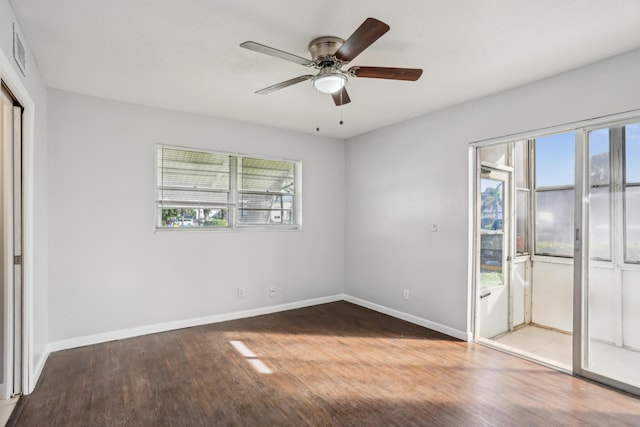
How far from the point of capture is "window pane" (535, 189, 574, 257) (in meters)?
4.30

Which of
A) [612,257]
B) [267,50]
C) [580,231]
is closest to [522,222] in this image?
[580,231]

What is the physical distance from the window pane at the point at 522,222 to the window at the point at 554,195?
0.39ft

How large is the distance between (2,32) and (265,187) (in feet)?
10.3

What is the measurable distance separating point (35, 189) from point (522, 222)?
5.48 metres

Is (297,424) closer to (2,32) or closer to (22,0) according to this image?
(2,32)

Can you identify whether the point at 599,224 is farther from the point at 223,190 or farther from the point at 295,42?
the point at 223,190

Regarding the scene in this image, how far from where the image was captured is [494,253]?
4.21m

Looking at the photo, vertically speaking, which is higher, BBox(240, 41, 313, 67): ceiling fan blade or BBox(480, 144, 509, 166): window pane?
BBox(240, 41, 313, 67): ceiling fan blade

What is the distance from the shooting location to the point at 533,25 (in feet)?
7.25

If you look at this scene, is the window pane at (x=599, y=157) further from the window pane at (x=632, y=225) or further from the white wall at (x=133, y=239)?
the white wall at (x=133, y=239)

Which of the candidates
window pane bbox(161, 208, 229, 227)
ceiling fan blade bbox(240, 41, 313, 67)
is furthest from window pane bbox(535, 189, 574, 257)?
window pane bbox(161, 208, 229, 227)

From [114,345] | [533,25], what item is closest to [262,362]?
[114,345]

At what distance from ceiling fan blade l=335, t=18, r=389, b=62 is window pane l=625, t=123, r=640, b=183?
223 cm

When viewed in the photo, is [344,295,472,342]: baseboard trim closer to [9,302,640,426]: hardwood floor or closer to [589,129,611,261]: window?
[9,302,640,426]: hardwood floor
